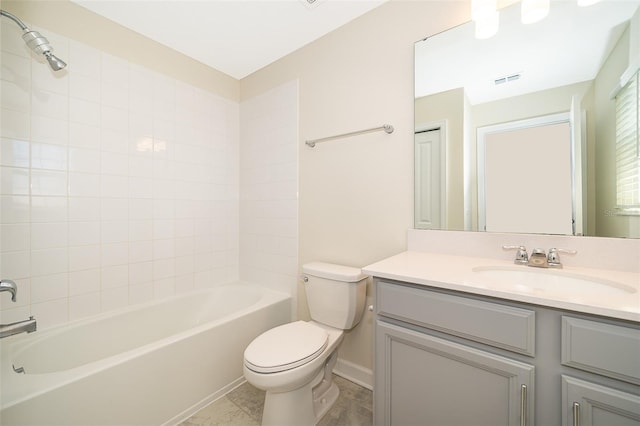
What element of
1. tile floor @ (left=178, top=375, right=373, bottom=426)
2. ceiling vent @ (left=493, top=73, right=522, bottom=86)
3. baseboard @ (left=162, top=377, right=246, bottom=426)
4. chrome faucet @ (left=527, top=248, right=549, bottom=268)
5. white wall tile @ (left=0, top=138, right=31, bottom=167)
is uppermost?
ceiling vent @ (left=493, top=73, right=522, bottom=86)

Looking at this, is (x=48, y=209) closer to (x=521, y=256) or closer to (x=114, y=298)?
(x=114, y=298)

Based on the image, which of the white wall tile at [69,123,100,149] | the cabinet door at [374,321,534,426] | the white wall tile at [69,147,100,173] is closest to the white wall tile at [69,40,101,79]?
the white wall tile at [69,123,100,149]

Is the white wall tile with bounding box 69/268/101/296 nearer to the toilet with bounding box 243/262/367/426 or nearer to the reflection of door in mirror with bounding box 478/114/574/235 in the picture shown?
the toilet with bounding box 243/262/367/426

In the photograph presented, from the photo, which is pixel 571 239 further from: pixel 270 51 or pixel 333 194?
pixel 270 51

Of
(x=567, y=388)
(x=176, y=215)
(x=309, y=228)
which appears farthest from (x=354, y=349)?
(x=176, y=215)

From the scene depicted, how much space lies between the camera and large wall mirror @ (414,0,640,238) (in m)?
0.99

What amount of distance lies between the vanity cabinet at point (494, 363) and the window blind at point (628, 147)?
0.60 metres

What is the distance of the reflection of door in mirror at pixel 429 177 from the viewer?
4.47 feet

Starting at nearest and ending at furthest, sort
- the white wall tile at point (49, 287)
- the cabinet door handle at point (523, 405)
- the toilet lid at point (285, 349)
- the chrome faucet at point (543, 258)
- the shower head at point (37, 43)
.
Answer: the cabinet door handle at point (523, 405)
the chrome faucet at point (543, 258)
the toilet lid at point (285, 349)
the shower head at point (37, 43)
the white wall tile at point (49, 287)

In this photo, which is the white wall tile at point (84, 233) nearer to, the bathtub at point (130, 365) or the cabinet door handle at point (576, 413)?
the bathtub at point (130, 365)

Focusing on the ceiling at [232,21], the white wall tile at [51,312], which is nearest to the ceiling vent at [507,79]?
the ceiling at [232,21]

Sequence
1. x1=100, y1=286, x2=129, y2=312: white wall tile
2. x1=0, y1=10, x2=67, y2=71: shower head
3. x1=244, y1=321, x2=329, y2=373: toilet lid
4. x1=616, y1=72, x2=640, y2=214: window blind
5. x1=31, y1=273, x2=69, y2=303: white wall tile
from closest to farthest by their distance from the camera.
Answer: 1. x1=616, y1=72, x2=640, y2=214: window blind
2. x1=244, y1=321, x2=329, y2=373: toilet lid
3. x1=0, y1=10, x2=67, y2=71: shower head
4. x1=31, y1=273, x2=69, y2=303: white wall tile
5. x1=100, y1=286, x2=129, y2=312: white wall tile

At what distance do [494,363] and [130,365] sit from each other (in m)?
1.48

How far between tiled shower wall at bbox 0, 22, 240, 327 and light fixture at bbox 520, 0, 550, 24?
2.13 m
